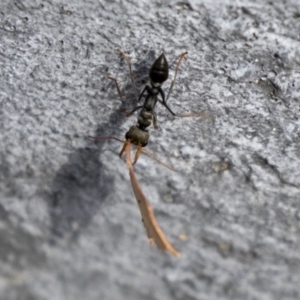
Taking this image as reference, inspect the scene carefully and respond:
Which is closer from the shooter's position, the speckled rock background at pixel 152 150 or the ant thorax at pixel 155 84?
the speckled rock background at pixel 152 150

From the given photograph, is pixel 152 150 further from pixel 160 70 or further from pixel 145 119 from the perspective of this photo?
pixel 160 70

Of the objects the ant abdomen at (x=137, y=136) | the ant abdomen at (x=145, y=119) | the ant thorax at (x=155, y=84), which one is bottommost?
the ant abdomen at (x=137, y=136)

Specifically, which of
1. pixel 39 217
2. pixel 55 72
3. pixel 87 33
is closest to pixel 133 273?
pixel 39 217

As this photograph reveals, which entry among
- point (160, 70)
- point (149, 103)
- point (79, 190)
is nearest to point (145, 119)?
point (149, 103)

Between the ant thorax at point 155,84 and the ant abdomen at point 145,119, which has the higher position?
the ant thorax at point 155,84

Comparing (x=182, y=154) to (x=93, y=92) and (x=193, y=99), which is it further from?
(x=93, y=92)

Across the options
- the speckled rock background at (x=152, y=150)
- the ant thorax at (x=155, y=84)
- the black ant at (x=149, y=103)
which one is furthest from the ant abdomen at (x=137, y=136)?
the ant thorax at (x=155, y=84)

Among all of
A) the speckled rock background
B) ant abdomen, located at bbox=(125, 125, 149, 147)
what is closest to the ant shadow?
the speckled rock background

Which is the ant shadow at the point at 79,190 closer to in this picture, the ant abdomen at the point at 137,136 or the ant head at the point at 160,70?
the ant abdomen at the point at 137,136
